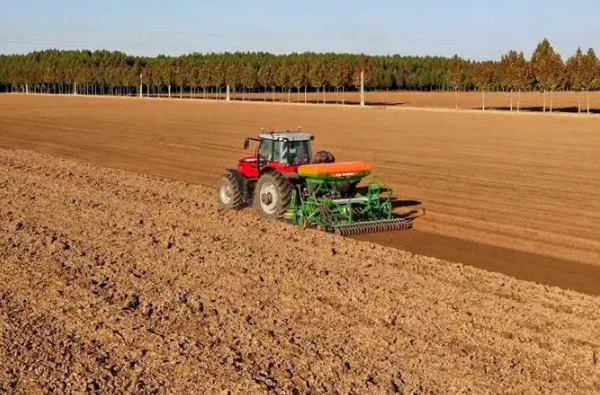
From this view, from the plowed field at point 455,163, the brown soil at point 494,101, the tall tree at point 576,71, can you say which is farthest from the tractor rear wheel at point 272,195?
the brown soil at point 494,101

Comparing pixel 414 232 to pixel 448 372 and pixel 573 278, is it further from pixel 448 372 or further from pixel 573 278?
pixel 448 372

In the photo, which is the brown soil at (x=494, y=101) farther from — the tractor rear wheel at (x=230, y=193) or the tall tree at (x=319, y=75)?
the tractor rear wheel at (x=230, y=193)

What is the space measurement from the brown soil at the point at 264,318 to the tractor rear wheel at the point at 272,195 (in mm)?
641

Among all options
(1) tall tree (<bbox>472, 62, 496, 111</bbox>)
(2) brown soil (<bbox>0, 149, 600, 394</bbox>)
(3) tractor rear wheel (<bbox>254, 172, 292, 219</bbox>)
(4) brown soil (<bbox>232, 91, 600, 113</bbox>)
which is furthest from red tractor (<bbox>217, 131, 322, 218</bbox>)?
(1) tall tree (<bbox>472, 62, 496, 111</bbox>)

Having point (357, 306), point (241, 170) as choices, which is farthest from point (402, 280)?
point (241, 170)

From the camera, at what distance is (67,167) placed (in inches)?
1001

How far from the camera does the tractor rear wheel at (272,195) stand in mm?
15398

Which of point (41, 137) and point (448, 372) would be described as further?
point (41, 137)

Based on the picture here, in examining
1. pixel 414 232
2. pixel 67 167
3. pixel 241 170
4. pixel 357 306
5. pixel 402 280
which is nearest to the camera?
pixel 357 306

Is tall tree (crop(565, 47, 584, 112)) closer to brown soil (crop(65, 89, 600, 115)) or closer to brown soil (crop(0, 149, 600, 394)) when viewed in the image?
brown soil (crop(65, 89, 600, 115))

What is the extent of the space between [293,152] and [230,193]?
1.92m

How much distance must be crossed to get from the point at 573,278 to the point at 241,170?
785cm

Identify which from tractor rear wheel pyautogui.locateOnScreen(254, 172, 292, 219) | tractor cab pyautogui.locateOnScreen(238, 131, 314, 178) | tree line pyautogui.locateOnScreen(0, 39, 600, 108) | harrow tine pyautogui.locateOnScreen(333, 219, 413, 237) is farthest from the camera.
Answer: tree line pyautogui.locateOnScreen(0, 39, 600, 108)

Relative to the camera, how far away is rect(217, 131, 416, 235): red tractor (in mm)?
14883
